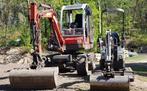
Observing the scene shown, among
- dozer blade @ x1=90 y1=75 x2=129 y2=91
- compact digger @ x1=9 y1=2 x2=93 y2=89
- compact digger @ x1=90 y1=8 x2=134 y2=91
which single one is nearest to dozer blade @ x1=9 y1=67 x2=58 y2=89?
compact digger @ x1=9 y1=2 x2=93 y2=89

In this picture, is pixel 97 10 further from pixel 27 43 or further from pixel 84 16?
pixel 84 16

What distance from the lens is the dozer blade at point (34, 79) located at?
50.4 ft

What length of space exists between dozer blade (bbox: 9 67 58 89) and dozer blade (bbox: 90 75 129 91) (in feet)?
6.09

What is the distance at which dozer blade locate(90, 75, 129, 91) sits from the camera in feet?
46.2

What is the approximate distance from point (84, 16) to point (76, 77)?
305 cm

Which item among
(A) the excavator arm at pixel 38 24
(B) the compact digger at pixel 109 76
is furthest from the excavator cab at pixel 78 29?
(B) the compact digger at pixel 109 76

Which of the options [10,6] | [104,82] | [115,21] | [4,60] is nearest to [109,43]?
[104,82]

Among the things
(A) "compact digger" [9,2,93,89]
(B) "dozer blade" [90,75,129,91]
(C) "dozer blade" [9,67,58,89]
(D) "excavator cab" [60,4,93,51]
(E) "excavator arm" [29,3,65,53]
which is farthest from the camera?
(D) "excavator cab" [60,4,93,51]

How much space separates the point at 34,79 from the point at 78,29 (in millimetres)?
5411

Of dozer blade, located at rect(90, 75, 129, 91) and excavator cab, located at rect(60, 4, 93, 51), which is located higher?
excavator cab, located at rect(60, 4, 93, 51)

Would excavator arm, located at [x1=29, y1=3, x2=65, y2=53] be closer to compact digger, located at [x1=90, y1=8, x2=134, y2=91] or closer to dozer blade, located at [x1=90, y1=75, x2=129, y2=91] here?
compact digger, located at [x1=90, y1=8, x2=134, y2=91]

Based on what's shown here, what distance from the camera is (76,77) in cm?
1908

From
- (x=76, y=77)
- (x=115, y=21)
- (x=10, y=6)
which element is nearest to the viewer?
(x=76, y=77)

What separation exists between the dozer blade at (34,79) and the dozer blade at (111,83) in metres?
1.86
